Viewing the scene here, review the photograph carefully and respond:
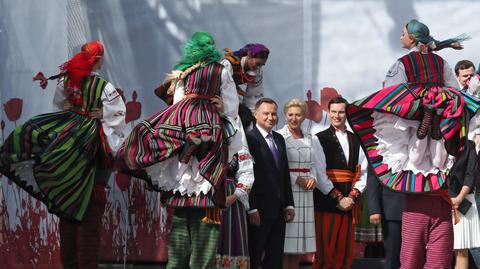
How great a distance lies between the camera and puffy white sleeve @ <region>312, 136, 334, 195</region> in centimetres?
762

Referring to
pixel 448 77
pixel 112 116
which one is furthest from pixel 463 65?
pixel 112 116

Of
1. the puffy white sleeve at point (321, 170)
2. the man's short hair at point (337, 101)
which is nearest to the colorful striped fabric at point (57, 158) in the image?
the puffy white sleeve at point (321, 170)

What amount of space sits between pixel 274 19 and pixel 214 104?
2.61 m

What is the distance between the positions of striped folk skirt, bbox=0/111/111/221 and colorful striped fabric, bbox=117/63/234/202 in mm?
630

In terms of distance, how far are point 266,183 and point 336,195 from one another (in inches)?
28.9

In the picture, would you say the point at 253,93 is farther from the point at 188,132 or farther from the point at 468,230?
the point at 188,132

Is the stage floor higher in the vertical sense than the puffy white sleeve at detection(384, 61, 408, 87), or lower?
lower

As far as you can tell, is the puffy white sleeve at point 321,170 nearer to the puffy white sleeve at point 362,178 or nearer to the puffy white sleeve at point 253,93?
the puffy white sleeve at point 362,178

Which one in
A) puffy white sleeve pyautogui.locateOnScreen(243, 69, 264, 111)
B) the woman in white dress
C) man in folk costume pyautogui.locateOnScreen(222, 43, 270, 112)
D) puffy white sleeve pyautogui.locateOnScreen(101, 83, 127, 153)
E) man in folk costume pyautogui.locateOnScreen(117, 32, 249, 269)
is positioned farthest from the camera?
puffy white sleeve pyautogui.locateOnScreen(243, 69, 264, 111)

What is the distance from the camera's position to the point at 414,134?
5832 millimetres

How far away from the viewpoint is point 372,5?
845cm

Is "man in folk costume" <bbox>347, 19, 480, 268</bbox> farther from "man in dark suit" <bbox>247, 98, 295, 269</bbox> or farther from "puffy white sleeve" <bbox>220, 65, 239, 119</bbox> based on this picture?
"man in dark suit" <bbox>247, 98, 295, 269</bbox>

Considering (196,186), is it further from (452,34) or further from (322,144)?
(452,34)

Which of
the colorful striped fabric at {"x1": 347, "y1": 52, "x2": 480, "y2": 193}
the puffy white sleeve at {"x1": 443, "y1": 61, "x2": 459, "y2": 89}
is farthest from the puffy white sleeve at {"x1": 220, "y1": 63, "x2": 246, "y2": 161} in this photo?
the puffy white sleeve at {"x1": 443, "y1": 61, "x2": 459, "y2": 89}
